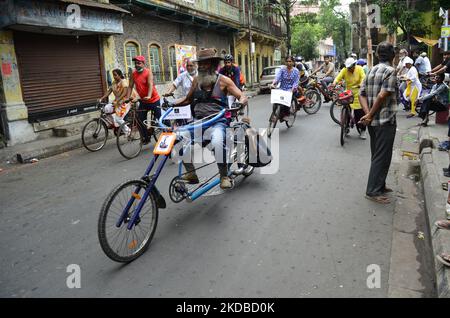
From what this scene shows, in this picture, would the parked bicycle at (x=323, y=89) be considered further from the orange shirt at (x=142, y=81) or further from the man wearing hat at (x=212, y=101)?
the man wearing hat at (x=212, y=101)

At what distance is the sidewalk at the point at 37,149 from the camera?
8109mm

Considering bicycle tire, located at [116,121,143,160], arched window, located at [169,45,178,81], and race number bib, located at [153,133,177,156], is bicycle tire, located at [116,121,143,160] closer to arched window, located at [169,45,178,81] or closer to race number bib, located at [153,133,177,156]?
race number bib, located at [153,133,177,156]

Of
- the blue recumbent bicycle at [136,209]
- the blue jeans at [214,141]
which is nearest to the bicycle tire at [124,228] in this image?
the blue recumbent bicycle at [136,209]

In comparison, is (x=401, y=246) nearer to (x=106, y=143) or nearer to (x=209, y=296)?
(x=209, y=296)

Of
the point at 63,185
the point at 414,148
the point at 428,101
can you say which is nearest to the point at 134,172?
the point at 63,185

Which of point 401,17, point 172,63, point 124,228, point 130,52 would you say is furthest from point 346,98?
point 401,17

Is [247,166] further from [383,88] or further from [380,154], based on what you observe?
[383,88]

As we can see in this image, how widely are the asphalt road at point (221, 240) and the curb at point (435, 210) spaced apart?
39 cm

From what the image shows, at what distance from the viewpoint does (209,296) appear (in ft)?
9.29

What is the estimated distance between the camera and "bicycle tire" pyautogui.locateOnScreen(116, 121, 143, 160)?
739cm

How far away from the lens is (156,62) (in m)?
17.2

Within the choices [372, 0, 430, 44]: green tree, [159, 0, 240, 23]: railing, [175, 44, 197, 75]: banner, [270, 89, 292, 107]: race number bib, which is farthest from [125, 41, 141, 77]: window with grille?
[372, 0, 430, 44]: green tree

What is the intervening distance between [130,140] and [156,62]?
34.3ft
